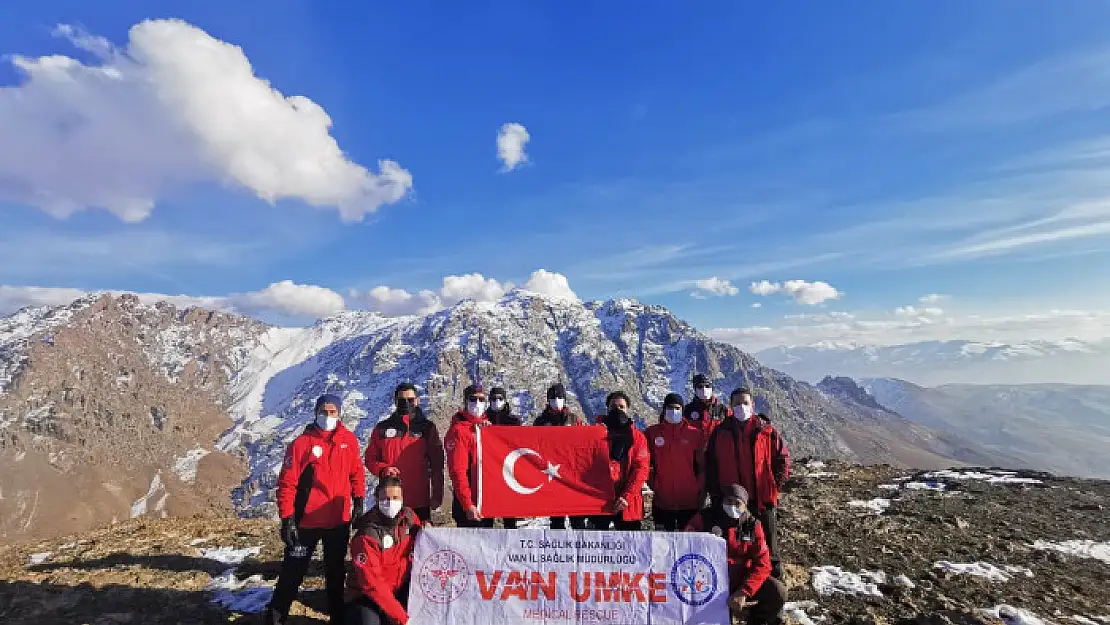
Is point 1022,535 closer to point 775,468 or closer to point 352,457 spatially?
point 775,468

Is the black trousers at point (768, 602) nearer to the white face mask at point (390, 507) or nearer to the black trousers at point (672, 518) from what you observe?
the black trousers at point (672, 518)

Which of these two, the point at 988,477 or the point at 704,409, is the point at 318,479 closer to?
the point at 704,409

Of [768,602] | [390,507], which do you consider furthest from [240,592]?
[768,602]

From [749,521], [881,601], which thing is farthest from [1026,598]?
[749,521]

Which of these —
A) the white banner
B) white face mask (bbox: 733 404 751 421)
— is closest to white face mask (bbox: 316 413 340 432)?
the white banner

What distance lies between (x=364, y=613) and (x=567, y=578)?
329 centimetres

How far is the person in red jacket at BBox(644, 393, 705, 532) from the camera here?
458 inches

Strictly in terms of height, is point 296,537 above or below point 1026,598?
above

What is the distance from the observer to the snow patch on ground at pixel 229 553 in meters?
14.1

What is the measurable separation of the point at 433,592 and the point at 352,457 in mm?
2911

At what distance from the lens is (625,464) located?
11.7m

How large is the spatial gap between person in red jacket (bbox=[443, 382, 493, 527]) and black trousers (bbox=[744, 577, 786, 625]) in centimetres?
526

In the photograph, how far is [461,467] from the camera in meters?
11.1

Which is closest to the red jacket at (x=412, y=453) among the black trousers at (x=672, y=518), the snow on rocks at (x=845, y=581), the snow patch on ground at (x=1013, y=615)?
the black trousers at (x=672, y=518)
